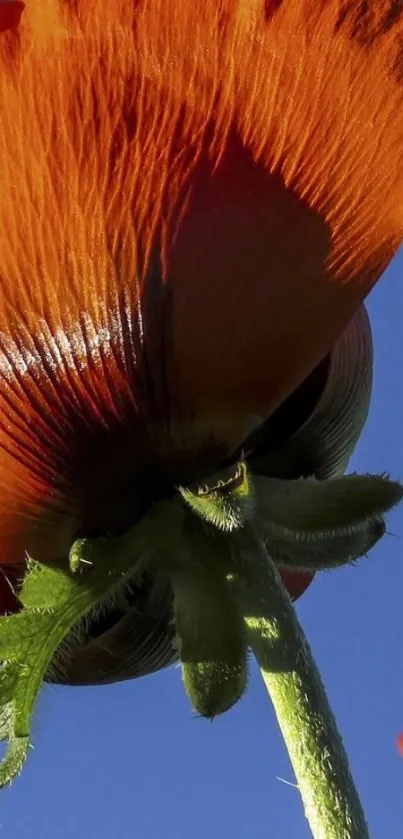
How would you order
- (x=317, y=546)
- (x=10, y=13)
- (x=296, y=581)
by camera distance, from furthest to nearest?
(x=296, y=581) → (x=317, y=546) → (x=10, y=13)

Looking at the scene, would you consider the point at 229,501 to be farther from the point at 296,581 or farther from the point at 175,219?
the point at 296,581

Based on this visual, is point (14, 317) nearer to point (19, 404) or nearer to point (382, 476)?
point (19, 404)

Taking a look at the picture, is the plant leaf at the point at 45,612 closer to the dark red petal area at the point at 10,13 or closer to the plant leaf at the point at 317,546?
the plant leaf at the point at 317,546

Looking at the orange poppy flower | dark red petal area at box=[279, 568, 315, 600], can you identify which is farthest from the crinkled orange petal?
dark red petal area at box=[279, 568, 315, 600]

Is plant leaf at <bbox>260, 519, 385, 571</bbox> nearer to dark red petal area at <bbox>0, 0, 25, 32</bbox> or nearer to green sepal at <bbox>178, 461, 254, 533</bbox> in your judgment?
green sepal at <bbox>178, 461, 254, 533</bbox>

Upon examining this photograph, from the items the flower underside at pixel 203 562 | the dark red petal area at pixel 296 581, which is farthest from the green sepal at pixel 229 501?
the dark red petal area at pixel 296 581

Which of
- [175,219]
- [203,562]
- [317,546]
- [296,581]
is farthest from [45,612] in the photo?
[296,581]

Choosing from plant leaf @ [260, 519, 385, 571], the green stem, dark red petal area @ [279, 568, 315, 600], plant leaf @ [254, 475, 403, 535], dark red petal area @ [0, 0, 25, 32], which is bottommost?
the green stem
